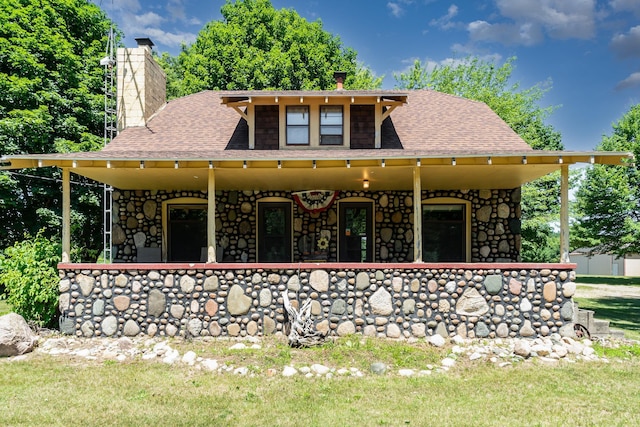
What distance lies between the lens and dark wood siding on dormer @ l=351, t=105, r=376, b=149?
10086mm

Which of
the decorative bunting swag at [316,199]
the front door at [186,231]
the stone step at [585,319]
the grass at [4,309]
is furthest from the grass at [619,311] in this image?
the grass at [4,309]

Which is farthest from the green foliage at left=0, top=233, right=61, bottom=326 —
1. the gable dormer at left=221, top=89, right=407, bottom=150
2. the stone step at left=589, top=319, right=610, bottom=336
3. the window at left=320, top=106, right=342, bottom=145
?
the stone step at left=589, top=319, right=610, bottom=336

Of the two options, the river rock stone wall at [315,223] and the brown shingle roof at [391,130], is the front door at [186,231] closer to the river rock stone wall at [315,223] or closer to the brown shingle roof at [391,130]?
the river rock stone wall at [315,223]

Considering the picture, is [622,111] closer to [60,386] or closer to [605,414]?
[605,414]

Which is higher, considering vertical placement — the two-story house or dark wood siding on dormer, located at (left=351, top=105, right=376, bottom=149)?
dark wood siding on dormer, located at (left=351, top=105, right=376, bottom=149)

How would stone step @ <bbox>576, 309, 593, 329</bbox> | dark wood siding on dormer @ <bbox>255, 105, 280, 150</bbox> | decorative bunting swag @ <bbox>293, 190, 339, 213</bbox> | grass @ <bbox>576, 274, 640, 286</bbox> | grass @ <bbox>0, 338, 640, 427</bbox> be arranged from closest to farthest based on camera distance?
1. grass @ <bbox>0, 338, 640, 427</bbox>
2. stone step @ <bbox>576, 309, 593, 329</bbox>
3. dark wood siding on dormer @ <bbox>255, 105, 280, 150</bbox>
4. decorative bunting swag @ <bbox>293, 190, 339, 213</bbox>
5. grass @ <bbox>576, 274, 640, 286</bbox>

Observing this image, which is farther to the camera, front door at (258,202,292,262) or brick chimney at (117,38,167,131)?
brick chimney at (117,38,167,131)

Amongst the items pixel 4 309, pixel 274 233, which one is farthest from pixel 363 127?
pixel 4 309

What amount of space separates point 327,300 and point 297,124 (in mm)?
4670

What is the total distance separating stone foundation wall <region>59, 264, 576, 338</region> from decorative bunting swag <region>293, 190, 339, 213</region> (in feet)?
10.8

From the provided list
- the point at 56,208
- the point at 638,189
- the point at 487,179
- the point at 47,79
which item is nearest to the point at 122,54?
the point at 47,79

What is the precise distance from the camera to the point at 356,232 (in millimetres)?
10859

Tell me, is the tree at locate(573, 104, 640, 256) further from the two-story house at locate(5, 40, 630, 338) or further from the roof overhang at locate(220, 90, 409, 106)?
the roof overhang at locate(220, 90, 409, 106)

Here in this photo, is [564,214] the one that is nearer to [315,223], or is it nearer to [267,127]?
[315,223]
